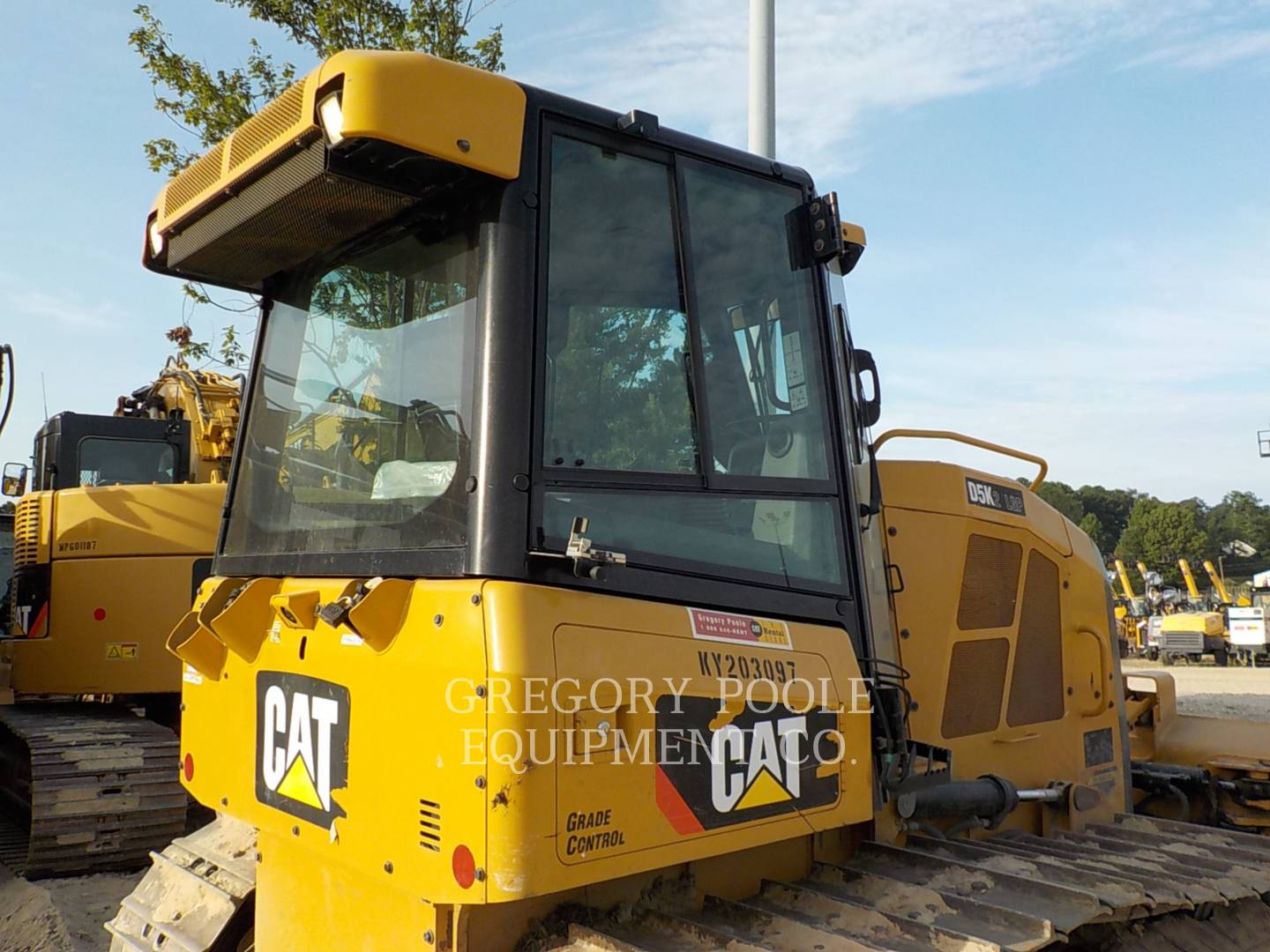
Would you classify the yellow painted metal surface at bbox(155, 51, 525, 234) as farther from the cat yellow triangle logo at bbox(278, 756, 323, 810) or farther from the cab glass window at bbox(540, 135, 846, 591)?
the cat yellow triangle logo at bbox(278, 756, 323, 810)

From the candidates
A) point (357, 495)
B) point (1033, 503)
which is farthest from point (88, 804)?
point (1033, 503)

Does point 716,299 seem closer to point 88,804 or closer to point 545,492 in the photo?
point 545,492

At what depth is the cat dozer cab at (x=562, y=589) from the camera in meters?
2.47

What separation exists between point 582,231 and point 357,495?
911 millimetres

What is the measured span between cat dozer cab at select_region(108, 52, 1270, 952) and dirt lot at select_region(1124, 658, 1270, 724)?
10483 millimetres

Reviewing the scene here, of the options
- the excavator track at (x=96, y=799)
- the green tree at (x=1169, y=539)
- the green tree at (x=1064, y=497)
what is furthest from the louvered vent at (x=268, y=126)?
the green tree at (x=1064, y=497)

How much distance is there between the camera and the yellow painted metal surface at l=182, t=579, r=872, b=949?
7.62ft

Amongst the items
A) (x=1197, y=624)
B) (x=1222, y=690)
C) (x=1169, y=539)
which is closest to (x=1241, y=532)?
(x=1169, y=539)

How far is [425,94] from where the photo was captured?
8.21ft

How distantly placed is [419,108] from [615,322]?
26.9 inches

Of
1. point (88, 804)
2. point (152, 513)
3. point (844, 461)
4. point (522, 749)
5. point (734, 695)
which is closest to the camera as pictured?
point (522, 749)

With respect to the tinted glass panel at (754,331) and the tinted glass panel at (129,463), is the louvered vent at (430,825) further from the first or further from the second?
the tinted glass panel at (129,463)

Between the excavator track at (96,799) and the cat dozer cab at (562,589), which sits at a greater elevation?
the cat dozer cab at (562,589)

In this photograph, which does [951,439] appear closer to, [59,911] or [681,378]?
[681,378]
